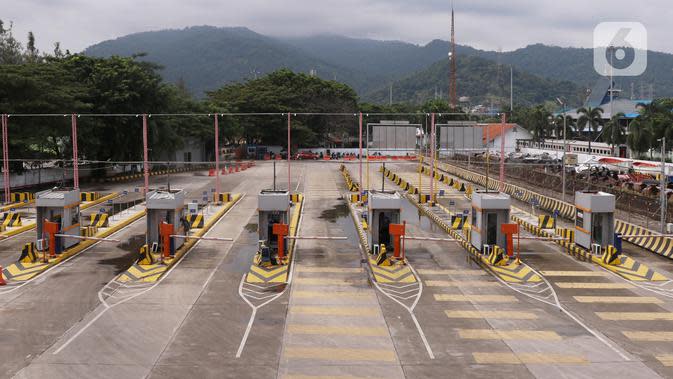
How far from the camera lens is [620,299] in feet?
61.6

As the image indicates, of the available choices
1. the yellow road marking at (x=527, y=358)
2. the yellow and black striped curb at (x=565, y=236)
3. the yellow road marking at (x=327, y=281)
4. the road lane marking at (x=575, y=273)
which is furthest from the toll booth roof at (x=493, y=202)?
the yellow road marking at (x=527, y=358)

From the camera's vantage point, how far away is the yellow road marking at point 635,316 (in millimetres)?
16858

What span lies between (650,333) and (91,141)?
45223mm

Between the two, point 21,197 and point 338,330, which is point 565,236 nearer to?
point 338,330

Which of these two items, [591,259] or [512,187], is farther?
[512,187]

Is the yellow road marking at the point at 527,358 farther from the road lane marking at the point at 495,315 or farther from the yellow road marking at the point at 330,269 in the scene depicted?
the yellow road marking at the point at 330,269

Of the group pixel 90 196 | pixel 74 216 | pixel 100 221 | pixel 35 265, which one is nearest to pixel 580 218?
pixel 74 216

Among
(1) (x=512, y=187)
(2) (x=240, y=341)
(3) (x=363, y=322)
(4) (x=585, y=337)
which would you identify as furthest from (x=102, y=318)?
(1) (x=512, y=187)

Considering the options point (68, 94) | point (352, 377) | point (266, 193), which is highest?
point (68, 94)

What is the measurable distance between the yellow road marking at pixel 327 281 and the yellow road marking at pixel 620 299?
22.8 ft

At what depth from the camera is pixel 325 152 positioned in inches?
3745

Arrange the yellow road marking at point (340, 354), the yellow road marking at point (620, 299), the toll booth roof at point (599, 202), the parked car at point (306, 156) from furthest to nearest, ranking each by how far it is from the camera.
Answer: the parked car at point (306, 156) < the toll booth roof at point (599, 202) < the yellow road marking at point (620, 299) < the yellow road marking at point (340, 354)

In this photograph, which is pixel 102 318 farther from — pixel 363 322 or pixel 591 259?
pixel 591 259

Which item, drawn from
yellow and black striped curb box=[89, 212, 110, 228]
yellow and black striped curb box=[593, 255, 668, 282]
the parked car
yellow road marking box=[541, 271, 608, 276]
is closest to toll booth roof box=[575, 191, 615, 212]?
yellow and black striped curb box=[593, 255, 668, 282]
